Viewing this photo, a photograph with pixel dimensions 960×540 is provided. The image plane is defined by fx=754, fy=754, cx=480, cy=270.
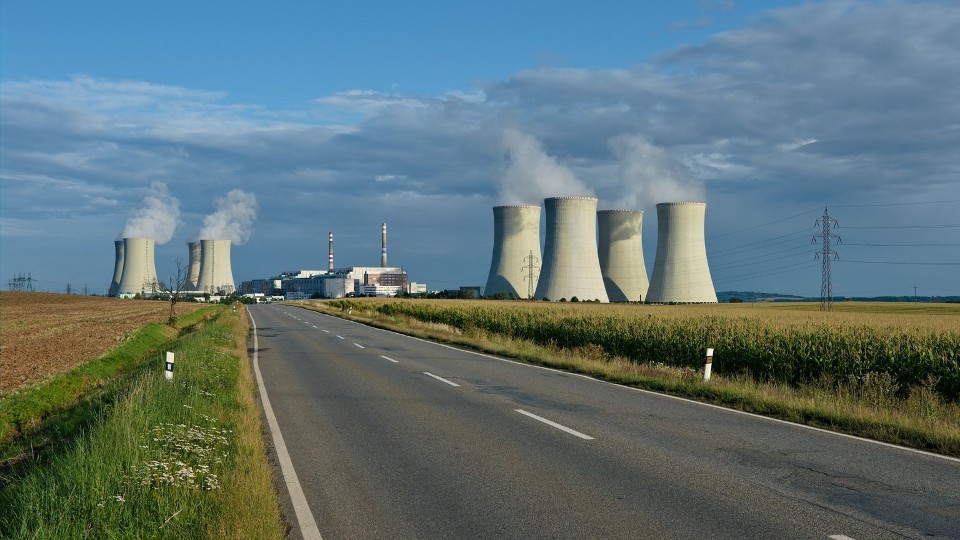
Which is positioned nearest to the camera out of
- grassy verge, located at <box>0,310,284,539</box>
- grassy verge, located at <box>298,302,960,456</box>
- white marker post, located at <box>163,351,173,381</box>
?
grassy verge, located at <box>0,310,284,539</box>

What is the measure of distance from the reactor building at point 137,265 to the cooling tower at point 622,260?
176 feet

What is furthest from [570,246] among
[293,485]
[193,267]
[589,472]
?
[193,267]

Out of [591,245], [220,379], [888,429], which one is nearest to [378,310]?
[591,245]

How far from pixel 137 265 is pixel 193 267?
949 inches

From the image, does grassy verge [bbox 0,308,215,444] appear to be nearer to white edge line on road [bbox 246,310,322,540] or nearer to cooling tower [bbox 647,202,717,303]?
white edge line on road [bbox 246,310,322,540]

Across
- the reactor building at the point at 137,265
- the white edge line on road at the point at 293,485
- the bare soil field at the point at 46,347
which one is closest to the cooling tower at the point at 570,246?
the bare soil field at the point at 46,347

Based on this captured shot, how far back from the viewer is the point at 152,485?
17.5 ft

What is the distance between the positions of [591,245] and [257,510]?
5231 centimetres

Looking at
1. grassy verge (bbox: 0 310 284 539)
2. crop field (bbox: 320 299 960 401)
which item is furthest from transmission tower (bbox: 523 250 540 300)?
grassy verge (bbox: 0 310 284 539)

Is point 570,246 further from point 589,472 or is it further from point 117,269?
point 117,269

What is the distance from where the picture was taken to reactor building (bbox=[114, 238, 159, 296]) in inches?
3551

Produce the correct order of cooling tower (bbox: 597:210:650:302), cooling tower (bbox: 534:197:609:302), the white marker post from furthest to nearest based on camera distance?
cooling tower (bbox: 597:210:650:302)
cooling tower (bbox: 534:197:609:302)
the white marker post

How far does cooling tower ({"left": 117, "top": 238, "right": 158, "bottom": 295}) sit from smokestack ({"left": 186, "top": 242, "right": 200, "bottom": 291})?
1319 cm

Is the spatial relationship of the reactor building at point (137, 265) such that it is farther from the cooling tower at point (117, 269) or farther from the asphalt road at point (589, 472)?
the asphalt road at point (589, 472)
